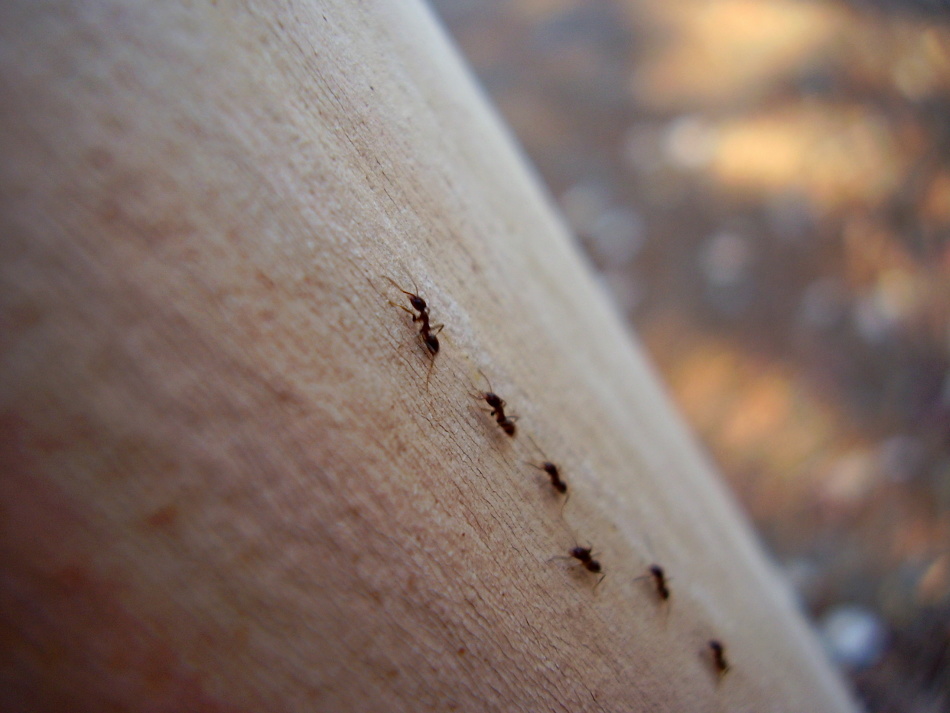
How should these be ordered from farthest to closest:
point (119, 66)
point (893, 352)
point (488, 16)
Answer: point (488, 16)
point (893, 352)
point (119, 66)

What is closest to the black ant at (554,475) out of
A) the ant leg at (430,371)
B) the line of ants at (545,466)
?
the line of ants at (545,466)

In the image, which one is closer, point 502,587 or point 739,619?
point 502,587

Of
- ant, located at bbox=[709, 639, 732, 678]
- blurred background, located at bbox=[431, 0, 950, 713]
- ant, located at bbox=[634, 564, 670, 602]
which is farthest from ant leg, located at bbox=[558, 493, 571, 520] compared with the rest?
blurred background, located at bbox=[431, 0, 950, 713]

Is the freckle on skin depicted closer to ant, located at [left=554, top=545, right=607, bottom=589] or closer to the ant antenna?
the ant antenna

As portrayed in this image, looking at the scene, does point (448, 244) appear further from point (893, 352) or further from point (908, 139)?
point (908, 139)

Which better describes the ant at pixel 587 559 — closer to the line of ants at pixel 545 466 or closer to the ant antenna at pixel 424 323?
the line of ants at pixel 545 466

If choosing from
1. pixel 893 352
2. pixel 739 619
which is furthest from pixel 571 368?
pixel 893 352
